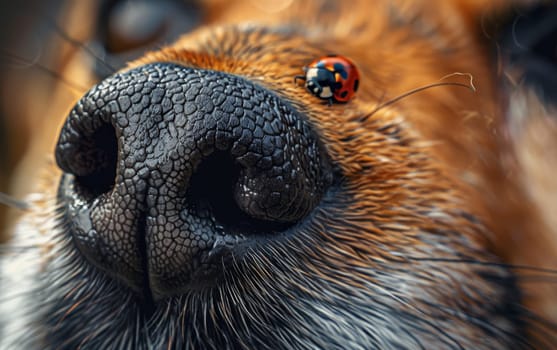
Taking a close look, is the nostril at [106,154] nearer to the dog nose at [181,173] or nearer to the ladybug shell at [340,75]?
the dog nose at [181,173]

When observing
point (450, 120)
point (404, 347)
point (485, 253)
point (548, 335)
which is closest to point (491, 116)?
point (450, 120)

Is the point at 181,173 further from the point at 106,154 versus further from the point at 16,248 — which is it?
the point at 16,248

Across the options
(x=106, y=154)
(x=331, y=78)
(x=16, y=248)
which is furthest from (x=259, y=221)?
(x=16, y=248)

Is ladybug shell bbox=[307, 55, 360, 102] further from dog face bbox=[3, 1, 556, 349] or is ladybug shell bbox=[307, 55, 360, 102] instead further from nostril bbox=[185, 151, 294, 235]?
nostril bbox=[185, 151, 294, 235]

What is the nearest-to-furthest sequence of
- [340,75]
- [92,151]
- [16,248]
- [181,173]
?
[181,173] → [92,151] → [340,75] → [16,248]

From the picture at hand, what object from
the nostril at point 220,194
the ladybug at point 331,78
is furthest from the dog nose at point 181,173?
the ladybug at point 331,78

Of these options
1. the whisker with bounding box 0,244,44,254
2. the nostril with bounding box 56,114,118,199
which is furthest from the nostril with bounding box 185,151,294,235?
the whisker with bounding box 0,244,44,254

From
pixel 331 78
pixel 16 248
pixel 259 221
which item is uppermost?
pixel 331 78

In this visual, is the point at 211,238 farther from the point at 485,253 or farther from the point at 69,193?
the point at 485,253
